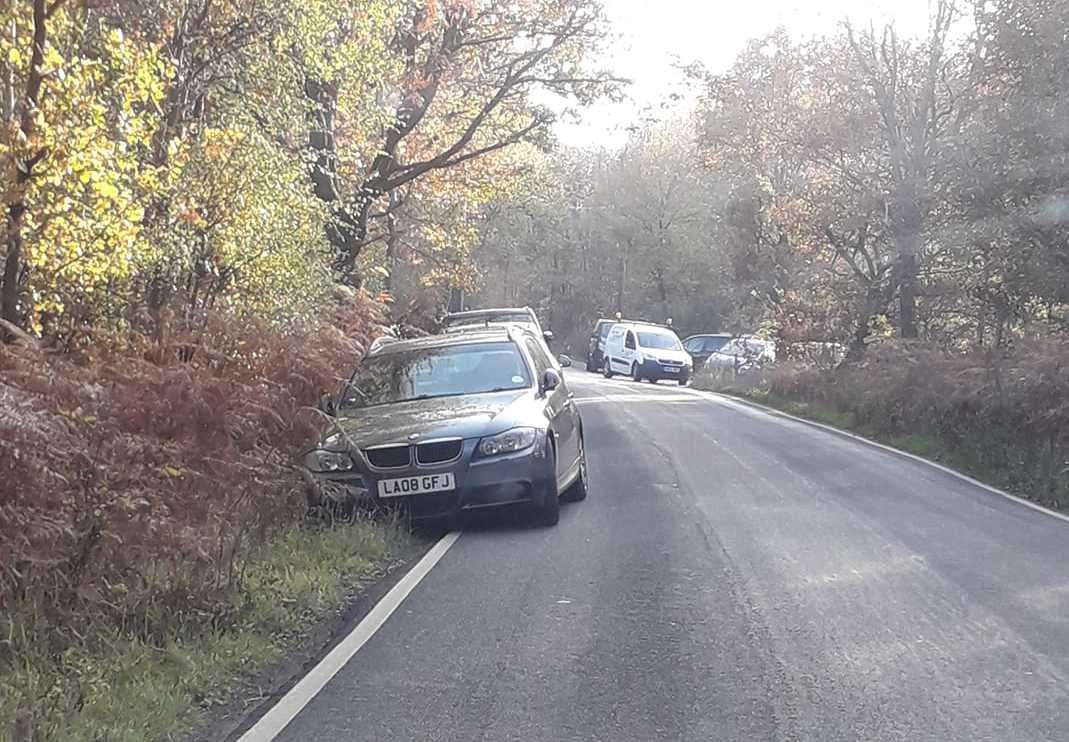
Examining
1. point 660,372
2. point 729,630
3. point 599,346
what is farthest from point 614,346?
point 729,630

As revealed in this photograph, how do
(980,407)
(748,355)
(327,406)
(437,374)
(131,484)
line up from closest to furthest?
(131,484)
(327,406)
(437,374)
(980,407)
(748,355)

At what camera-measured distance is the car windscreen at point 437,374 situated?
11203 millimetres

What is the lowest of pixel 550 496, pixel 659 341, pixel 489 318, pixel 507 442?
pixel 550 496

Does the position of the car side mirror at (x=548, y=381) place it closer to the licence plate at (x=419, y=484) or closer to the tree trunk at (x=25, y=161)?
the licence plate at (x=419, y=484)

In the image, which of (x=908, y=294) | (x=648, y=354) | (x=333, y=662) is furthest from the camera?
(x=648, y=354)

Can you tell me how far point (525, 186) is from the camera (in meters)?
30.0

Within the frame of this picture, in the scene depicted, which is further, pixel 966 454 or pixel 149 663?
pixel 966 454

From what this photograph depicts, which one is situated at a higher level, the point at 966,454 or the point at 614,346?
the point at 614,346

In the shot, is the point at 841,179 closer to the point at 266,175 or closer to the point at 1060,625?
the point at 266,175

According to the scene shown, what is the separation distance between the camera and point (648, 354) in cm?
3972

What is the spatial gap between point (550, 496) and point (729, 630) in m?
3.51

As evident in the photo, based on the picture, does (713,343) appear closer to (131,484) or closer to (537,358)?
(537,358)

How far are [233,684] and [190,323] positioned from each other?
20.5 feet

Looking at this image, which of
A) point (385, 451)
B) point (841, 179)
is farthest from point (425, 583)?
point (841, 179)
